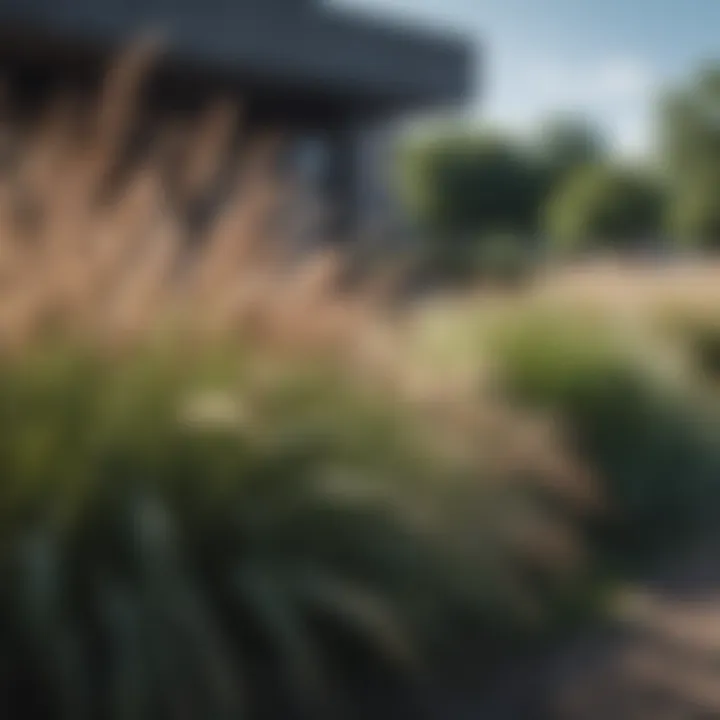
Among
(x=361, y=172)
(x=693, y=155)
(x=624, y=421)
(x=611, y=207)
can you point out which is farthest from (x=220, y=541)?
(x=693, y=155)

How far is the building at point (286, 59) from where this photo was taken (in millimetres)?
7199

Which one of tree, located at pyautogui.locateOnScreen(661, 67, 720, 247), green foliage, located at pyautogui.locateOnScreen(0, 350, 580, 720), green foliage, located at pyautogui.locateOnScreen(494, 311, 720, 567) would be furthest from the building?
tree, located at pyautogui.locateOnScreen(661, 67, 720, 247)

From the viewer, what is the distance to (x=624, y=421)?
13.7 feet

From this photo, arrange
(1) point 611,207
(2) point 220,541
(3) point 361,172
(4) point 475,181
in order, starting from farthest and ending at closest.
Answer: (4) point 475,181
(1) point 611,207
(3) point 361,172
(2) point 220,541

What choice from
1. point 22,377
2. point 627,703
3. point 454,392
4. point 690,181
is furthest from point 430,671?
point 690,181

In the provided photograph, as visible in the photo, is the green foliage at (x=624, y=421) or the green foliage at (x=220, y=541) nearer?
the green foliage at (x=220, y=541)

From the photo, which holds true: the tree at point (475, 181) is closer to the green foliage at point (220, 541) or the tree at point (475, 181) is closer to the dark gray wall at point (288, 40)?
the dark gray wall at point (288, 40)

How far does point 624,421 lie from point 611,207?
766 inches

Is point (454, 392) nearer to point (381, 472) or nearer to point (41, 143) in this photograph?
point (381, 472)

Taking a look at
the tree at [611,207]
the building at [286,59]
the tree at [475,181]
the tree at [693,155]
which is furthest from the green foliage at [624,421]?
the tree at [475,181]

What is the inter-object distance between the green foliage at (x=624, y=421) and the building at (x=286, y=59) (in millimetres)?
3573

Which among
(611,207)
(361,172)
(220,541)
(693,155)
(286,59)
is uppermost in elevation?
(693,155)

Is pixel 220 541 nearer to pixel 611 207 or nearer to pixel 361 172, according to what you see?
pixel 361 172

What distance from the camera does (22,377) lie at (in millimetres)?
2373
